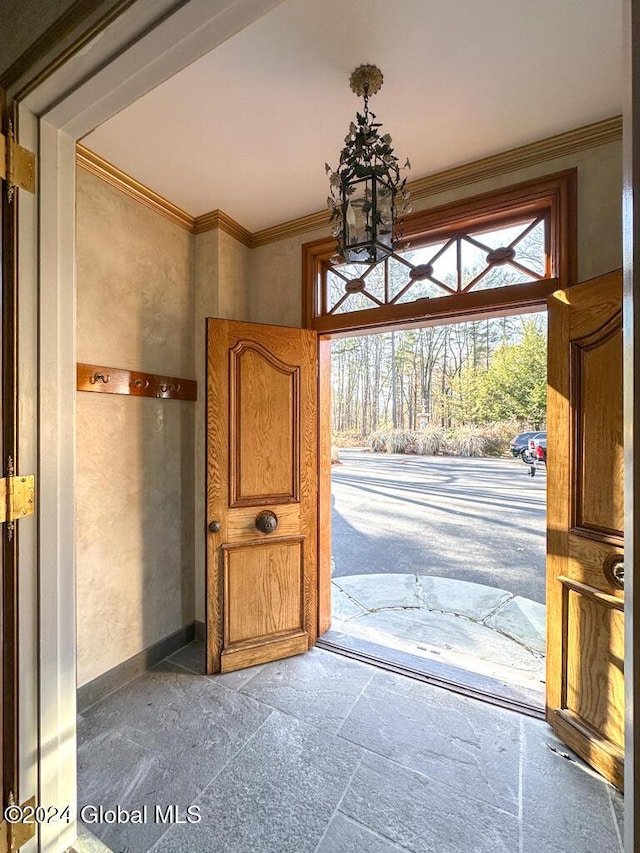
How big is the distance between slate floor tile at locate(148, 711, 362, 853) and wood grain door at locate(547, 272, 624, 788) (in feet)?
3.36

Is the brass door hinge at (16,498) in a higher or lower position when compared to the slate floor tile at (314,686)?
higher

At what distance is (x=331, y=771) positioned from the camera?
1.57 meters

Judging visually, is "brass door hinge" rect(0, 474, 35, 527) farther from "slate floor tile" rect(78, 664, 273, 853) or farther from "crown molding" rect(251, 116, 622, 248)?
"crown molding" rect(251, 116, 622, 248)

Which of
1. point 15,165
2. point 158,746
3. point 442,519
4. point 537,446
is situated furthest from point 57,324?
point 537,446

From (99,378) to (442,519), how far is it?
17.9 ft

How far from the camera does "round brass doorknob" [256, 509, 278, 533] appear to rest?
2279mm

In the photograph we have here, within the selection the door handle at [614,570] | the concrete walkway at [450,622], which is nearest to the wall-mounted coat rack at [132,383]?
the concrete walkway at [450,622]

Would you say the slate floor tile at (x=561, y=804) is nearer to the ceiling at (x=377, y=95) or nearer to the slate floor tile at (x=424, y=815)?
the slate floor tile at (x=424, y=815)

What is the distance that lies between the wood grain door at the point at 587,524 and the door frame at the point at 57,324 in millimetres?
1618

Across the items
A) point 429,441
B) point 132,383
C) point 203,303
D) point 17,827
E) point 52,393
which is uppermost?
point 203,303

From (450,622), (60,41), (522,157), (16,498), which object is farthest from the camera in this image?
(450,622)

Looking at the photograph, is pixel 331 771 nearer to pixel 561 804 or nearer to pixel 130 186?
pixel 561 804

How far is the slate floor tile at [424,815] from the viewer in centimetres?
131

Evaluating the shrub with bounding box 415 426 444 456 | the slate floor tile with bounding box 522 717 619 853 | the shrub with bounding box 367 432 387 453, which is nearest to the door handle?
the slate floor tile with bounding box 522 717 619 853
